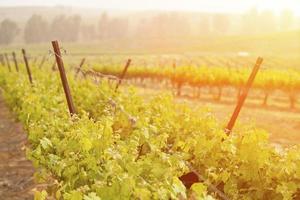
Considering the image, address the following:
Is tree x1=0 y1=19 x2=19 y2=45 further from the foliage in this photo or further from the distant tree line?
the foliage

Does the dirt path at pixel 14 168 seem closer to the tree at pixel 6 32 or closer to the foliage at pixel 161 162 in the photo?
the foliage at pixel 161 162

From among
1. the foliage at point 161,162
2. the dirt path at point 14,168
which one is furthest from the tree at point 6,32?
the foliage at point 161,162

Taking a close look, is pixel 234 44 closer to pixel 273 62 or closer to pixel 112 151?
pixel 273 62

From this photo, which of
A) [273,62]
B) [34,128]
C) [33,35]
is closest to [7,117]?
[34,128]

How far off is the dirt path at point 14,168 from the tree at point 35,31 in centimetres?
13060

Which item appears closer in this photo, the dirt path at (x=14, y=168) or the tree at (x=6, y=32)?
the dirt path at (x=14, y=168)

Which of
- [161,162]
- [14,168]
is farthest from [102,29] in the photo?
[161,162]

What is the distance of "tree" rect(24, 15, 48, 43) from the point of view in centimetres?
14412

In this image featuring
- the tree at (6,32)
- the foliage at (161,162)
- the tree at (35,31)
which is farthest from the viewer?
the tree at (35,31)

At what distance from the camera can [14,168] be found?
39.8 feet

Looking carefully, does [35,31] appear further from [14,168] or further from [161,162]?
[161,162]

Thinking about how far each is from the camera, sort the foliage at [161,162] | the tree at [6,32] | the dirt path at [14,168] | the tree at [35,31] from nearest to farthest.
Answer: the foliage at [161,162], the dirt path at [14,168], the tree at [6,32], the tree at [35,31]

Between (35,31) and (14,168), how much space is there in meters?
138

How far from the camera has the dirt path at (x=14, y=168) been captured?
1030 cm
